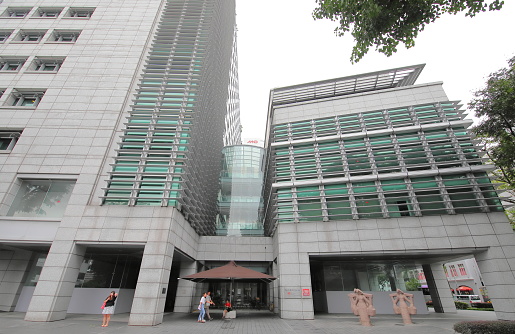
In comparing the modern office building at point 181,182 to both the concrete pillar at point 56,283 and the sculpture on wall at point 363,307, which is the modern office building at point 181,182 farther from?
the sculpture on wall at point 363,307

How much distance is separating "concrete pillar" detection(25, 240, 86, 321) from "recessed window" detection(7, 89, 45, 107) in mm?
14264

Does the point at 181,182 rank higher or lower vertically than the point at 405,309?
higher

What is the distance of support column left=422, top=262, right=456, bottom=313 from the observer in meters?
20.5

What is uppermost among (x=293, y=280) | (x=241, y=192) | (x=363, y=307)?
(x=241, y=192)

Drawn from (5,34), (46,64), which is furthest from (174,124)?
(5,34)

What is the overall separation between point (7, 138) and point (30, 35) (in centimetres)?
1356

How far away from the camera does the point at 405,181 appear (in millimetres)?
17484

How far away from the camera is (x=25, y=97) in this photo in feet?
68.8

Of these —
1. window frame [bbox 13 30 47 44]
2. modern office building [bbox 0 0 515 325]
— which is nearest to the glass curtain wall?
modern office building [bbox 0 0 515 325]

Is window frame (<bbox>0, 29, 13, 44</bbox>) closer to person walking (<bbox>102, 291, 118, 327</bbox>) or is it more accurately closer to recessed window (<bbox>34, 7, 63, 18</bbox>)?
recessed window (<bbox>34, 7, 63, 18</bbox>)

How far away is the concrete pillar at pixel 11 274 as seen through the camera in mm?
15367

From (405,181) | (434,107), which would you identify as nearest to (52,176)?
(405,181)

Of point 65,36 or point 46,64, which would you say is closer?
point 46,64

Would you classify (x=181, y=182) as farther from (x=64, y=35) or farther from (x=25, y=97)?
(x=64, y=35)
